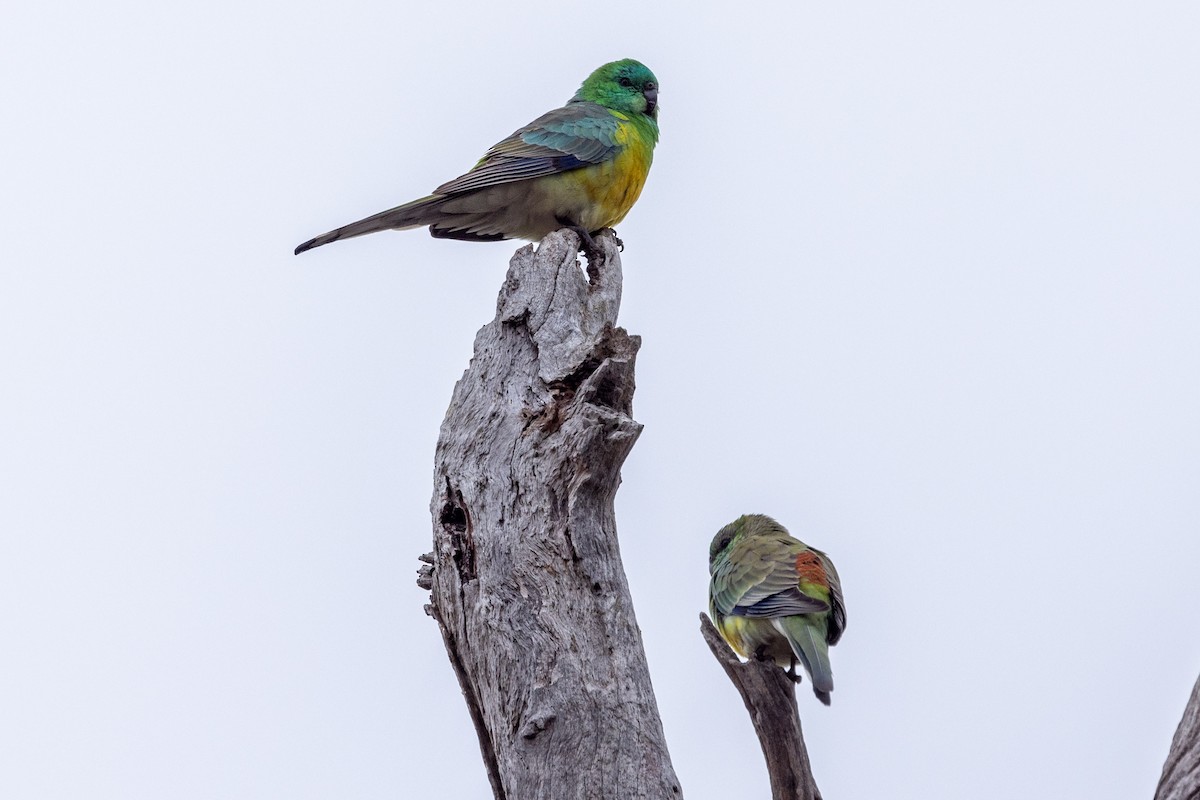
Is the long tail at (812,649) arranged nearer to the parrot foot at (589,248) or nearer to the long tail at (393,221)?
the parrot foot at (589,248)

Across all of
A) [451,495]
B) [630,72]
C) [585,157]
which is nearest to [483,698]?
[451,495]

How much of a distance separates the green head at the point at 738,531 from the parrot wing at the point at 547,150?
2330 mm

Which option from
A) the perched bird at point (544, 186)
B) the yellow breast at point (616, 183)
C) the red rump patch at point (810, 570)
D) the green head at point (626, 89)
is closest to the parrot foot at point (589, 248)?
the perched bird at point (544, 186)

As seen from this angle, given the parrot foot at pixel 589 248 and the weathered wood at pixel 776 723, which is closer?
the weathered wood at pixel 776 723

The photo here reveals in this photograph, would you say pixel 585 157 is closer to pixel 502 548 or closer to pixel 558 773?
pixel 502 548

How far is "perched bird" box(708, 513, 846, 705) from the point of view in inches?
184

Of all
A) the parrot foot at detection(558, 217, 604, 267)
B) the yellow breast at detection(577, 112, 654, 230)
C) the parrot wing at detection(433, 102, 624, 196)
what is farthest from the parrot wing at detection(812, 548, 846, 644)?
the parrot wing at detection(433, 102, 624, 196)

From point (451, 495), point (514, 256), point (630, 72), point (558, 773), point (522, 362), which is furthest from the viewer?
point (630, 72)

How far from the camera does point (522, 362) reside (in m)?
4.62

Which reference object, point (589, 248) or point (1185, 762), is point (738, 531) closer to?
point (589, 248)

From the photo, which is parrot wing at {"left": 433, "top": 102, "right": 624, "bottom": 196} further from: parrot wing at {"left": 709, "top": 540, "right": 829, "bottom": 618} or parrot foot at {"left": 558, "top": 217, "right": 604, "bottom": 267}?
parrot wing at {"left": 709, "top": 540, "right": 829, "bottom": 618}

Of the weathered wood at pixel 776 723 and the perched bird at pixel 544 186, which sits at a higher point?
the perched bird at pixel 544 186

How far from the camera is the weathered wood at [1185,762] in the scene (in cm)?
320

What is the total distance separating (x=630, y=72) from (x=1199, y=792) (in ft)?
19.5
